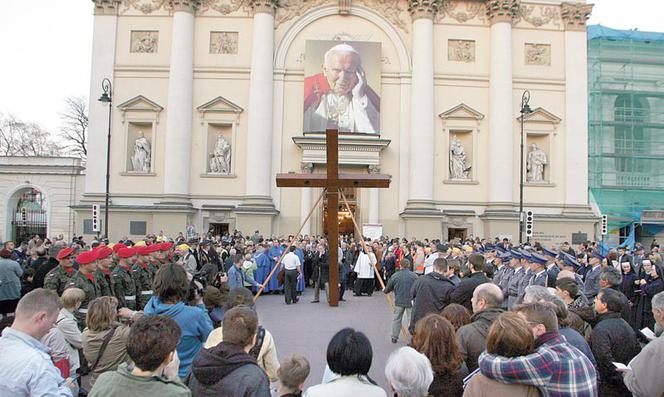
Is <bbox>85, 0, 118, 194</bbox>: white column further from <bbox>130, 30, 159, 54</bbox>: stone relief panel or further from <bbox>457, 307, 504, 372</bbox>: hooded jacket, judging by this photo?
<bbox>457, 307, 504, 372</bbox>: hooded jacket

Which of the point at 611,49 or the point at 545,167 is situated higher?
the point at 611,49

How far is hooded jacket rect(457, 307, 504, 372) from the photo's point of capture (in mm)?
4758

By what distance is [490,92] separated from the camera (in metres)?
29.0

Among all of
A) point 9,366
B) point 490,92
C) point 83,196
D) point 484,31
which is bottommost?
point 9,366

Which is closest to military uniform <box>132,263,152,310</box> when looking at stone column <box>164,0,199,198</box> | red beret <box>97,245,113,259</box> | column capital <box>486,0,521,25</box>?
red beret <box>97,245,113,259</box>

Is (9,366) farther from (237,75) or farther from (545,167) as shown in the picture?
(545,167)

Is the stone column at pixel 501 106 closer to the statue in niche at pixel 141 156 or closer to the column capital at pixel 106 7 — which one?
the statue in niche at pixel 141 156

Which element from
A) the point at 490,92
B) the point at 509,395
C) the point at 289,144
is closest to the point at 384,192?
the point at 289,144

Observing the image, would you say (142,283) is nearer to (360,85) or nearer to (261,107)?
(261,107)

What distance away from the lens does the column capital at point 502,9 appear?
1126 inches

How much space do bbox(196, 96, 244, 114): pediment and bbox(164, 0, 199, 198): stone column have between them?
85cm

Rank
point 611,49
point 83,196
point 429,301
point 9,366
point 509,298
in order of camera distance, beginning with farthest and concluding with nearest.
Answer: point 611,49 → point 83,196 → point 509,298 → point 429,301 → point 9,366

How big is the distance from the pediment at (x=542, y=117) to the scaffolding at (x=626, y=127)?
394 centimetres

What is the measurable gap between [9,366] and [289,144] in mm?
25801
